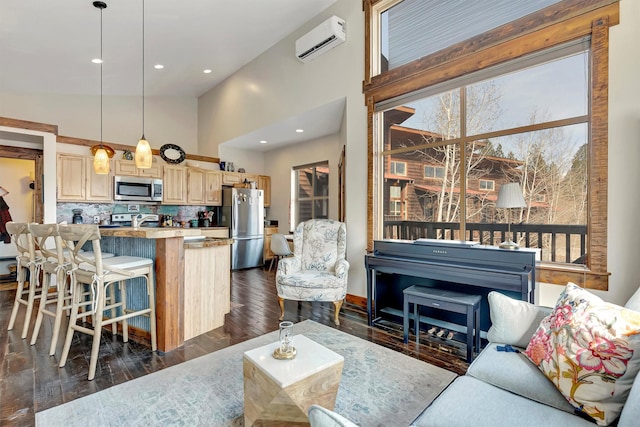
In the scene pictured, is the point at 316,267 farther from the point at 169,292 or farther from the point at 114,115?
the point at 114,115

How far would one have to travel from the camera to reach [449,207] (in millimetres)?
3578

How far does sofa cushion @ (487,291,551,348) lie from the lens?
1.65 meters

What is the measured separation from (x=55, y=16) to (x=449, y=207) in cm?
494

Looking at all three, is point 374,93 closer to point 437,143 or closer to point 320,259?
point 437,143

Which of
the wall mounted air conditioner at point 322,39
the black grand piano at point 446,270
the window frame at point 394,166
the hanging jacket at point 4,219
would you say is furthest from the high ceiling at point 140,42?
the black grand piano at point 446,270

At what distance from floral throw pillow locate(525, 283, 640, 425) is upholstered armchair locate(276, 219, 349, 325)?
212cm

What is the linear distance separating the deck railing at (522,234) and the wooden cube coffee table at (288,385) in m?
2.40

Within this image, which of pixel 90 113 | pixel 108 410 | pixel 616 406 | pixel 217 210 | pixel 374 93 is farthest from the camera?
pixel 217 210

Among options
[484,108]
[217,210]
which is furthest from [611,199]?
[217,210]

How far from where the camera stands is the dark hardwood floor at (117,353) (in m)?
1.98

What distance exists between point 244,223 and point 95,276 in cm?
414

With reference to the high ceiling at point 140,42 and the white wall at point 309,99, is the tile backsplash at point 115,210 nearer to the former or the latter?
the white wall at point 309,99

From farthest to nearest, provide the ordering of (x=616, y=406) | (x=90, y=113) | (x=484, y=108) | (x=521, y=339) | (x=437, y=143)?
(x=90, y=113) → (x=437, y=143) → (x=484, y=108) → (x=521, y=339) → (x=616, y=406)

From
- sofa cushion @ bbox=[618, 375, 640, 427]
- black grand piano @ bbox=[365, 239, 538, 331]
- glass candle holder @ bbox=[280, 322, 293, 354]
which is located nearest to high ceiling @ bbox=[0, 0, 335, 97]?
black grand piano @ bbox=[365, 239, 538, 331]
